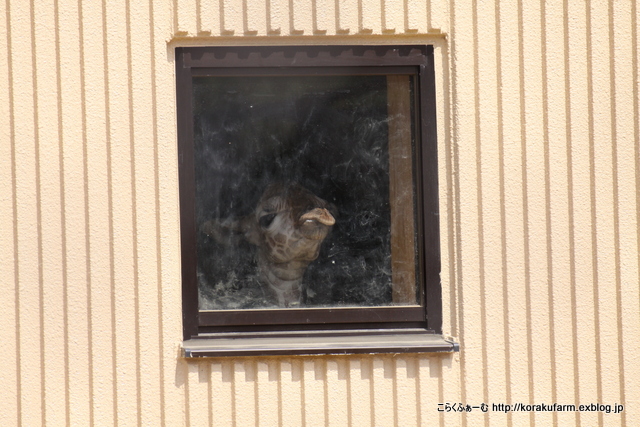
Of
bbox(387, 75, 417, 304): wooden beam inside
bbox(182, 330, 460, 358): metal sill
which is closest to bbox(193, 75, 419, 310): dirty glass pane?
bbox(387, 75, 417, 304): wooden beam inside

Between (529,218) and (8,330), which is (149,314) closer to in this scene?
(8,330)

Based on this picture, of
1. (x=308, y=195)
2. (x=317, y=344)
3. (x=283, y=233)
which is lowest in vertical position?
(x=317, y=344)

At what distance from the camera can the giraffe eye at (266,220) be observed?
314 centimetres

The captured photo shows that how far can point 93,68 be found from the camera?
115 inches

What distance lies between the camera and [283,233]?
3.18 m

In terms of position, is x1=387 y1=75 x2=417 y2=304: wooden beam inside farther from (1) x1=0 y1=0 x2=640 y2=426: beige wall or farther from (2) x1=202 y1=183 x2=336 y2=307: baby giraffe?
(2) x1=202 y1=183 x2=336 y2=307: baby giraffe

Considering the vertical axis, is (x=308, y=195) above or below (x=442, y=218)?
above

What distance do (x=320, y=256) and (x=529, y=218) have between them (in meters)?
0.92

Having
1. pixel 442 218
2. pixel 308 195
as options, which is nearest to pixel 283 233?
pixel 308 195

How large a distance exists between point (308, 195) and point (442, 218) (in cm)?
60

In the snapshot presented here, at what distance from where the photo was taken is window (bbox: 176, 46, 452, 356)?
9.86ft

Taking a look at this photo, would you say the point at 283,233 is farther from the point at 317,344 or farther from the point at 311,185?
the point at 317,344

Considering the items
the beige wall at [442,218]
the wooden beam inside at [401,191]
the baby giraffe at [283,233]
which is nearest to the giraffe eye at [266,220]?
the baby giraffe at [283,233]

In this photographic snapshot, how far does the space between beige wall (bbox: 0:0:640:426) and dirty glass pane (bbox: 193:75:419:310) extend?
0.59 ft
